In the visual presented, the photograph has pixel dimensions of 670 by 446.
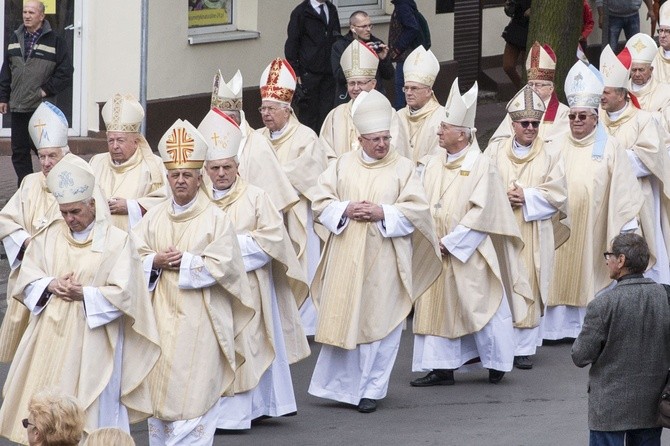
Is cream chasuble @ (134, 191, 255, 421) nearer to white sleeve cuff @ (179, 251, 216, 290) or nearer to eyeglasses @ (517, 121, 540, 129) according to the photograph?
white sleeve cuff @ (179, 251, 216, 290)

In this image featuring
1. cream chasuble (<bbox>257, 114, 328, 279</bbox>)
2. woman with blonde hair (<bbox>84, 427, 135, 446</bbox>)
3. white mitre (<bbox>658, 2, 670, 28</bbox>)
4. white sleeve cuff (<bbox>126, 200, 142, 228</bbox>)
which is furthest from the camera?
white mitre (<bbox>658, 2, 670, 28</bbox>)

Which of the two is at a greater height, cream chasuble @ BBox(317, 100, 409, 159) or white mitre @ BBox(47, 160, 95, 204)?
cream chasuble @ BBox(317, 100, 409, 159)

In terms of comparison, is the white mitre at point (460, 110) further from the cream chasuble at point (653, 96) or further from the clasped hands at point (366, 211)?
the cream chasuble at point (653, 96)

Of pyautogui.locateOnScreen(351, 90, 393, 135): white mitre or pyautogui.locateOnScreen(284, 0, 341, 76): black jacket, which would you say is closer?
pyautogui.locateOnScreen(351, 90, 393, 135): white mitre

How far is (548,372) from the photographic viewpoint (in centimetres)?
1119

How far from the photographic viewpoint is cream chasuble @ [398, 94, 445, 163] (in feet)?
42.2

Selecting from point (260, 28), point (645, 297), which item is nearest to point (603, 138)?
point (645, 297)

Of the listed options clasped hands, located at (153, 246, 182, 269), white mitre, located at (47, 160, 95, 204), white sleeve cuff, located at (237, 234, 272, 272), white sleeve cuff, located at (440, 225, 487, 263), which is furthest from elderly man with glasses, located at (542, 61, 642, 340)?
white mitre, located at (47, 160, 95, 204)

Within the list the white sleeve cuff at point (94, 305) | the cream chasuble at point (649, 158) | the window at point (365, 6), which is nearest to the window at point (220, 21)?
the window at point (365, 6)

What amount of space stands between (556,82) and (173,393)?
9.01 m

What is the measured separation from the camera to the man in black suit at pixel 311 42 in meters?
16.1

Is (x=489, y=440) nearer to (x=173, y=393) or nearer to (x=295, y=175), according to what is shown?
(x=173, y=393)

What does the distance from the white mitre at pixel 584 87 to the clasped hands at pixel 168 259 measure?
13.5 feet

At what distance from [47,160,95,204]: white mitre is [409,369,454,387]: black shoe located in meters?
3.39
